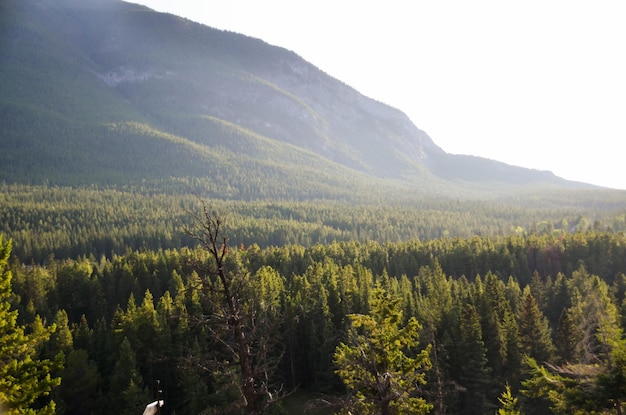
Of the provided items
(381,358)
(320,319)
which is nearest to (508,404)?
(381,358)

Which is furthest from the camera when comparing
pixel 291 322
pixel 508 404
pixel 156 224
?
pixel 156 224

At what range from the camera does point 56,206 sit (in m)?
157

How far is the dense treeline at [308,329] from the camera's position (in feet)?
131

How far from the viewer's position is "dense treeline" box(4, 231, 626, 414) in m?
40.0

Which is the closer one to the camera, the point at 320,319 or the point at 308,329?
the point at 320,319

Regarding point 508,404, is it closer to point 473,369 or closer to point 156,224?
point 473,369

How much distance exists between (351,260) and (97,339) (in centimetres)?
5603

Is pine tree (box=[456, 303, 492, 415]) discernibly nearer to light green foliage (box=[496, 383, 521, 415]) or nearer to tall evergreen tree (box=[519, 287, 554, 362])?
tall evergreen tree (box=[519, 287, 554, 362])

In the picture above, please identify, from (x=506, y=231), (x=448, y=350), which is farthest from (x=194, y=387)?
(x=506, y=231)

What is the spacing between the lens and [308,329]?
177ft

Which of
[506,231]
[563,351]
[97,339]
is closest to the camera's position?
[563,351]

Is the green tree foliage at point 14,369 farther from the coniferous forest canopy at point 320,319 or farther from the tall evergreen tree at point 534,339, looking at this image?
the tall evergreen tree at point 534,339

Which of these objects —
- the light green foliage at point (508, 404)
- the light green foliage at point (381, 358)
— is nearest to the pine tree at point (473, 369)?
the light green foliage at point (508, 404)

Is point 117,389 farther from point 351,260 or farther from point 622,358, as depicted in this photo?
point 351,260
